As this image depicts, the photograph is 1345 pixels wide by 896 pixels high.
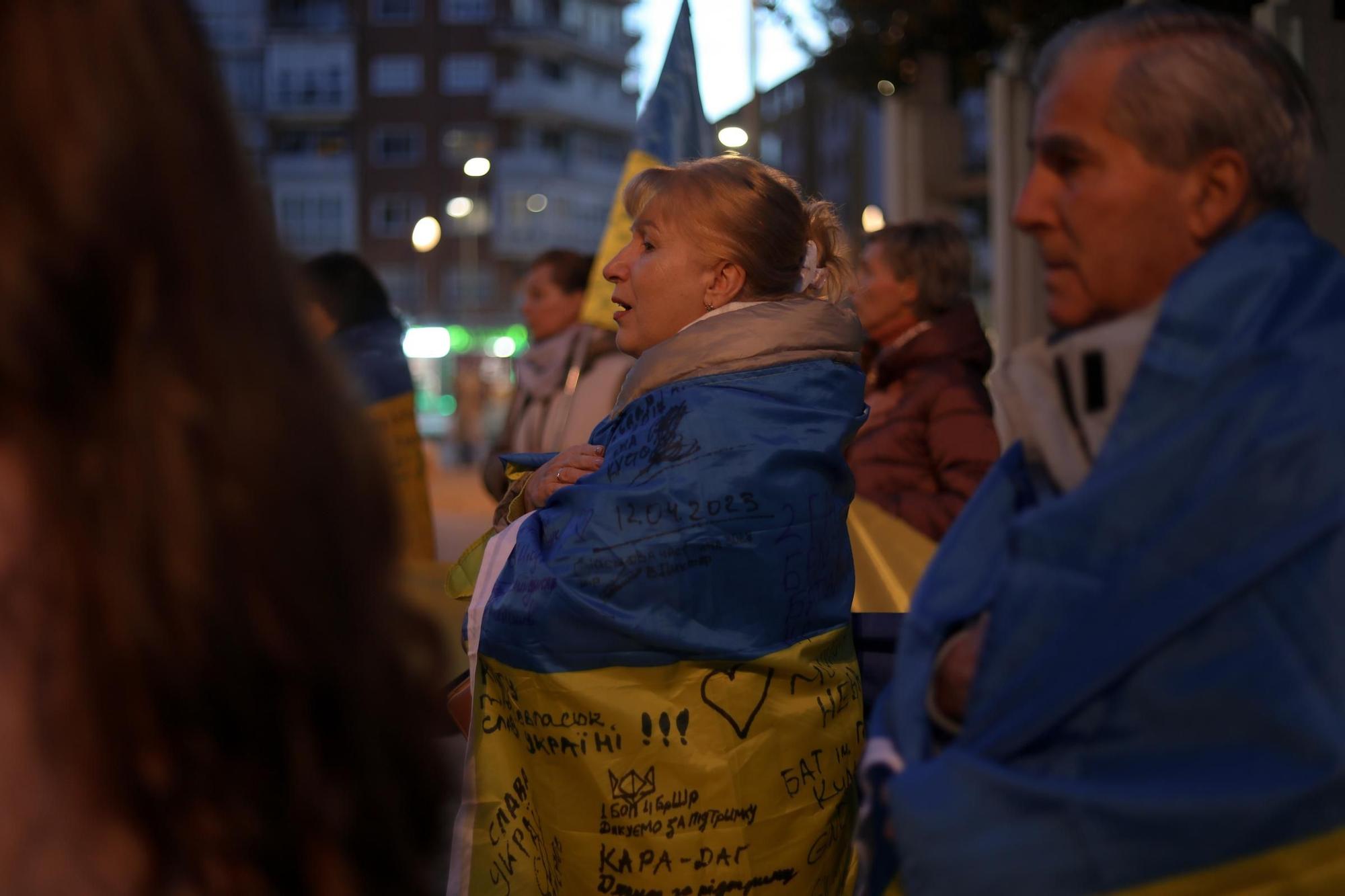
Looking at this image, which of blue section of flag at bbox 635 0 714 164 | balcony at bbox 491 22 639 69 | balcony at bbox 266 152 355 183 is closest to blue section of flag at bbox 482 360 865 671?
blue section of flag at bbox 635 0 714 164

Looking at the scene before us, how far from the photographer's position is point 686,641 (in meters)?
2.83

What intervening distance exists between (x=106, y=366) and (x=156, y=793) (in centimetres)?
31

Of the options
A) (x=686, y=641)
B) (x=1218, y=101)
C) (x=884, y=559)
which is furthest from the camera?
(x=884, y=559)

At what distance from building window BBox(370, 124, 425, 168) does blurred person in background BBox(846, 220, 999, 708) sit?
6364 centimetres

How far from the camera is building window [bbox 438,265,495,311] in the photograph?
65.6 metres

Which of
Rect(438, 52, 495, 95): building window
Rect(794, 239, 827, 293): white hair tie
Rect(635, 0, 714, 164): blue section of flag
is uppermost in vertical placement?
Rect(438, 52, 495, 95): building window

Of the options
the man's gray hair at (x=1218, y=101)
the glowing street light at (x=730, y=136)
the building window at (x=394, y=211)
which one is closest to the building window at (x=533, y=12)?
the building window at (x=394, y=211)

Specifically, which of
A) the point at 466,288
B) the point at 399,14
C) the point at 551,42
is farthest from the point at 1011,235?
the point at 399,14

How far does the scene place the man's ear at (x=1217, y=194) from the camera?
167 centimetres

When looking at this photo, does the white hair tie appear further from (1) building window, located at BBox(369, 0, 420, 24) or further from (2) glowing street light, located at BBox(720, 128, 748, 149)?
(1) building window, located at BBox(369, 0, 420, 24)

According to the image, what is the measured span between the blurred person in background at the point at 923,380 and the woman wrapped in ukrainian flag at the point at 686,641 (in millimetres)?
984

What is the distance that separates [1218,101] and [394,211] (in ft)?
221

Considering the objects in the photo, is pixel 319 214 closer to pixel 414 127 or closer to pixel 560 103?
pixel 414 127

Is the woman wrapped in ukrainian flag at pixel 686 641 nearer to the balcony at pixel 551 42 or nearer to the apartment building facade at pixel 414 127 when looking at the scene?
the apartment building facade at pixel 414 127
